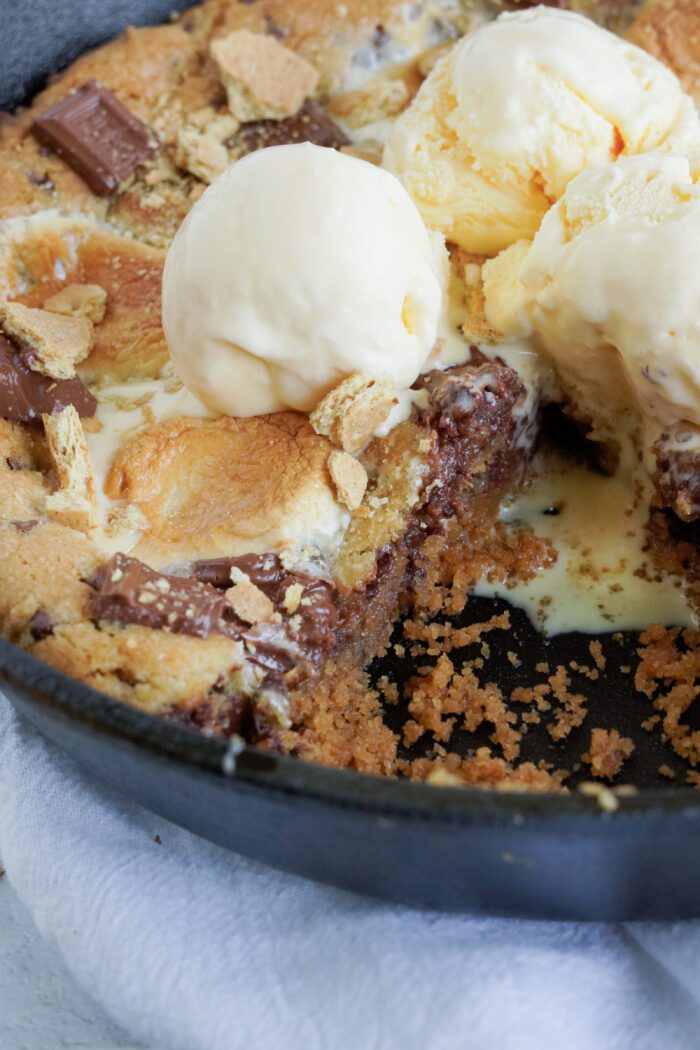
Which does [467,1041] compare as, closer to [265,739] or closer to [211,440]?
[265,739]

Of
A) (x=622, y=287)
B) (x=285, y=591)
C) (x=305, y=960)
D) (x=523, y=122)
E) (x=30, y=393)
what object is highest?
(x=523, y=122)

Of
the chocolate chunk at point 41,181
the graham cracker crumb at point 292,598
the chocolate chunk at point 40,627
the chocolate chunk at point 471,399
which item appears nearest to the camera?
the chocolate chunk at point 40,627

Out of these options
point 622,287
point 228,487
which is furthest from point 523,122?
point 228,487

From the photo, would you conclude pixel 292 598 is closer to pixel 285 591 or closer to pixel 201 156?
pixel 285 591

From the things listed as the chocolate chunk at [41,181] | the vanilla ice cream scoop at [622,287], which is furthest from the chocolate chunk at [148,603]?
the chocolate chunk at [41,181]

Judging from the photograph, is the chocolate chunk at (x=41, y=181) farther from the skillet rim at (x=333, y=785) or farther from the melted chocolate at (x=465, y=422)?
the skillet rim at (x=333, y=785)

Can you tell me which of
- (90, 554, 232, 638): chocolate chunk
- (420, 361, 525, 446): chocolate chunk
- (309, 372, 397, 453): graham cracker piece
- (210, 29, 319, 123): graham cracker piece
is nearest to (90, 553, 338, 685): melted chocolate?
(90, 554, 232, 638): chocolate chunk

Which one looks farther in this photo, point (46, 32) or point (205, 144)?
point (46, 32)
